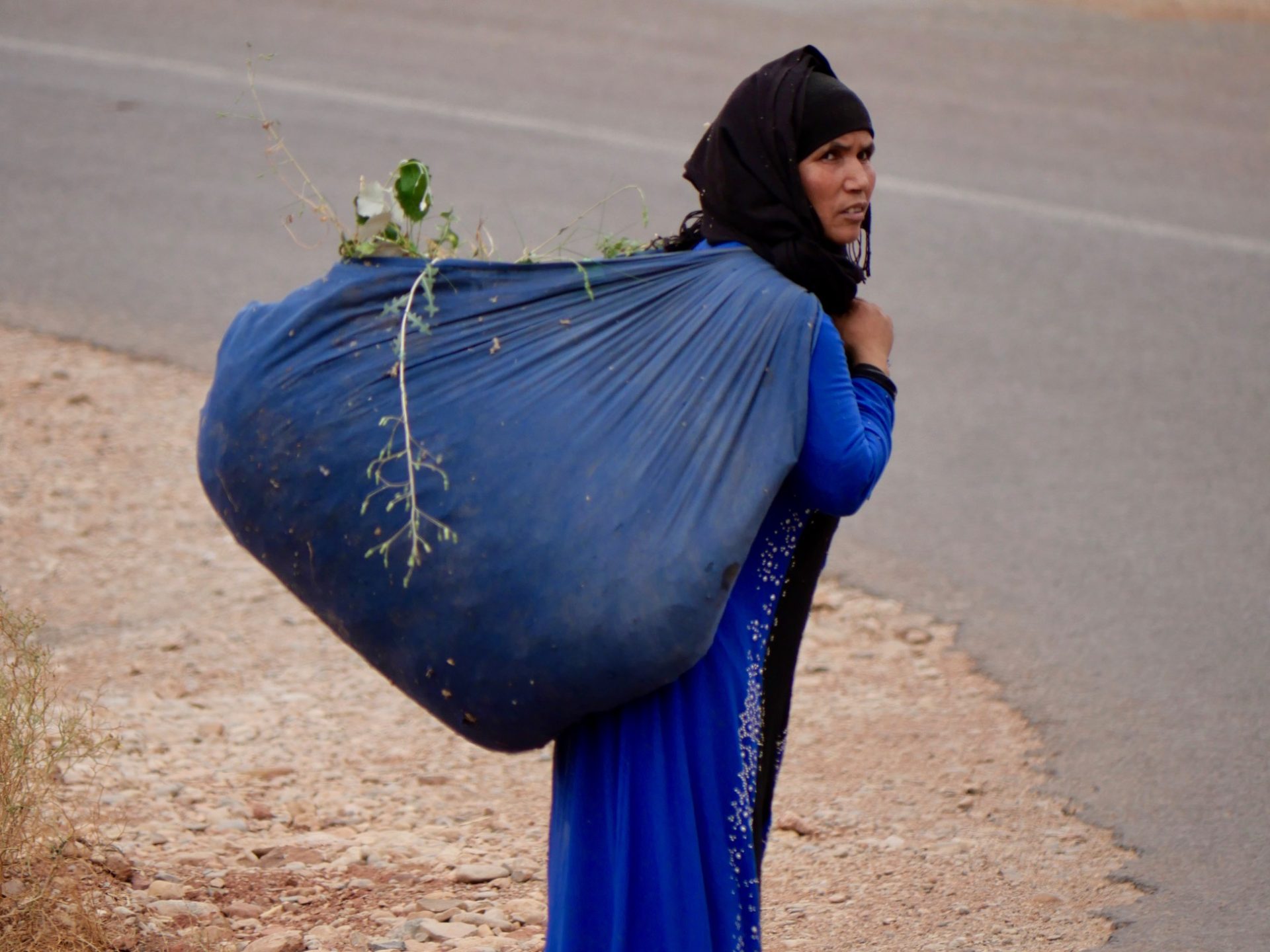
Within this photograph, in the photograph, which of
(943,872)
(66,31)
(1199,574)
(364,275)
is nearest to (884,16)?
(66,31)

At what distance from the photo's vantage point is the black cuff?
2.29m

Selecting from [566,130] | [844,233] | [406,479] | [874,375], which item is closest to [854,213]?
[844,233]

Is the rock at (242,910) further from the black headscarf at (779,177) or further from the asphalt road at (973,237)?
the asphalt road at (973,237)

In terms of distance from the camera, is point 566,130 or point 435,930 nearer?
point 435,930

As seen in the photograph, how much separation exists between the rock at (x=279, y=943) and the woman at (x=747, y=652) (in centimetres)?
76

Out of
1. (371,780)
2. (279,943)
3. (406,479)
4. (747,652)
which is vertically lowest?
(279,943)

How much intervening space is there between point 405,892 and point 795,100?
73.9 inches

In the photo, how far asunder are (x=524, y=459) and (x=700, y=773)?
0.56 m

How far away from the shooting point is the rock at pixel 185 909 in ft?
9.62

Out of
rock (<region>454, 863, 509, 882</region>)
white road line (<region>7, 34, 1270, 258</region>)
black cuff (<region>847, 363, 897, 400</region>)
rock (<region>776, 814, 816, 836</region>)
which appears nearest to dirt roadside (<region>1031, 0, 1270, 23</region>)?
white road line (<region>7, 34, 1270, 258</region>)

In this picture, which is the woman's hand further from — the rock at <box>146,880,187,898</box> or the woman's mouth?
the rock at <box>146,880,187,898</box>

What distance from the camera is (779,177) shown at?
2322 millimetres

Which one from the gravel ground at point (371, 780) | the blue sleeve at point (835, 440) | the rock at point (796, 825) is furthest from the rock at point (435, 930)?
the blue sleeve at point (835, 440)

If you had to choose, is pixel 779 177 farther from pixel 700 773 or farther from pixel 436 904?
pixel 436 904
